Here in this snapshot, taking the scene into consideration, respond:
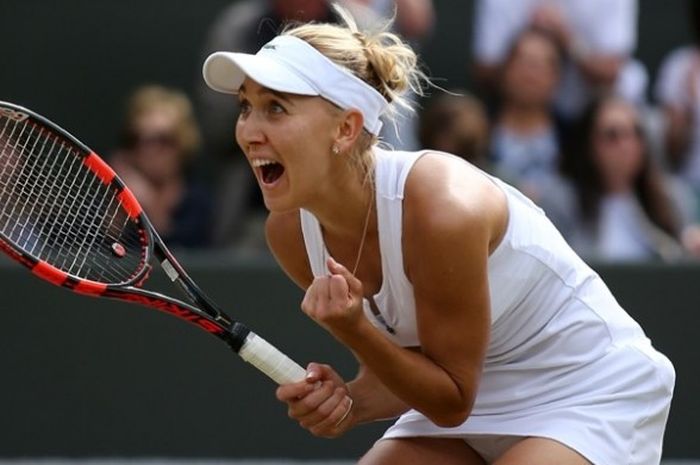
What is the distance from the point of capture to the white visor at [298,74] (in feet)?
10.3

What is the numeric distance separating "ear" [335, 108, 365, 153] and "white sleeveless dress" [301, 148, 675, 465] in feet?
0.30

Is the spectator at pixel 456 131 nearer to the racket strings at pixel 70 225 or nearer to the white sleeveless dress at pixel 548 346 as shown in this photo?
the racket strings at pixel 70 225

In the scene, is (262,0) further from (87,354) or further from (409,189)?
(409,189)

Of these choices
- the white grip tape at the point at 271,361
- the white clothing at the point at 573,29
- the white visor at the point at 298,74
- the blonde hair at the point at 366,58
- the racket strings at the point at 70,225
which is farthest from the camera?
the white clothing at the point at 573,29

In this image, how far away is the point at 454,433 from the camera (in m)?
3.48

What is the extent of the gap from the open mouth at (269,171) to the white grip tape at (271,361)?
1.27 feet

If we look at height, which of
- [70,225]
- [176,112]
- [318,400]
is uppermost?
[318,400]

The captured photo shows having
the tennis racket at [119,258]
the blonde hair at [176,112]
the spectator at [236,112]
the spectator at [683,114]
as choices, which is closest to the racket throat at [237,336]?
the tennis racket at [119,258]

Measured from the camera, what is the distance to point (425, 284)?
3.14m

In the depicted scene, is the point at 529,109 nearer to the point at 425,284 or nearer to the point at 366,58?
the point at 366,58

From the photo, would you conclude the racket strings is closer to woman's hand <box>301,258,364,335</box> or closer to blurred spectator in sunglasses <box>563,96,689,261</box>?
woman's hand <box>301,258,364,335</box>

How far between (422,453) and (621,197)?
2.69 m

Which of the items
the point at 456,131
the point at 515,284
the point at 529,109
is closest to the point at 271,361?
the point at 515,284

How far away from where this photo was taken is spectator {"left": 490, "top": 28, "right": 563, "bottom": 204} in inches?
239
